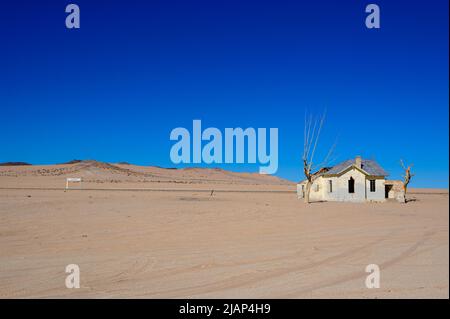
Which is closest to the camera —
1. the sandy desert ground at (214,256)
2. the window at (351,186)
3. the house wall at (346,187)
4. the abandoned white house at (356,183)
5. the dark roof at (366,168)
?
the sandy desert ground at (214,256)

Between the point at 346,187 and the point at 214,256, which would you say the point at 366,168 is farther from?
the point at 214,256

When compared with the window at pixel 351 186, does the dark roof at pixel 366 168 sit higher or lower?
higher

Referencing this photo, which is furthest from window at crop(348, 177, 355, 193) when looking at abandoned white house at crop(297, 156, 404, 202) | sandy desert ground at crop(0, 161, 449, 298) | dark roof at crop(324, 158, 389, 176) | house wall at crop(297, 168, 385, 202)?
sandy desert ground at crop(0, 161, 449, 298)

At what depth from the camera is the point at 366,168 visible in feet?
110

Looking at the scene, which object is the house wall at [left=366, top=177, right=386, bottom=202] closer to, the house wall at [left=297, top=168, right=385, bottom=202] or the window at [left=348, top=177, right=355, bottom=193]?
the house wall at [left=297, top=168, right=385, bottom=202]

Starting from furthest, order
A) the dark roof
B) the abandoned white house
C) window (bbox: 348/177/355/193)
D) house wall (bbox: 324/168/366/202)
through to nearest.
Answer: the dark roof, window (bbox: 348/177/355/193), the abandoned white house, house wall (bbox: 324/168/366/202)

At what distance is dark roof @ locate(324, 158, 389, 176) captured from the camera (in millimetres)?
33237

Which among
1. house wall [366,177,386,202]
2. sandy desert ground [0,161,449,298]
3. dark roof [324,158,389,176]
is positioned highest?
dark roof [324,158,389,176]

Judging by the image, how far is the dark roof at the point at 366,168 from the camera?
109ft

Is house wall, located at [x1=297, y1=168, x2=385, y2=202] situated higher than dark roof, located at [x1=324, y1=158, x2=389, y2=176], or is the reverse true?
dark roof, located at [x1=324, y1=158, x2=389, y2=176]

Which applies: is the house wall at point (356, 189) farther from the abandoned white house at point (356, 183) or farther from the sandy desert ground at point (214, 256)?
the sandy desert ground at point (214, 256)

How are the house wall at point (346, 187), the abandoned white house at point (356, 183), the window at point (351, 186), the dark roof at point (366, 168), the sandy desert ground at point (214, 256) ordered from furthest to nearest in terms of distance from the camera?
the dark roof at point (366, 168) → the window at point (351, 186) → the abandoned white house at point (356, 183) → the house wall at point (346, 187) → the sandy desert ground at point (214, 256)

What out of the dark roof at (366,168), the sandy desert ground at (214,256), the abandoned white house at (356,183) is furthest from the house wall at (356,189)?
the sandy desert ground at (214,256)
